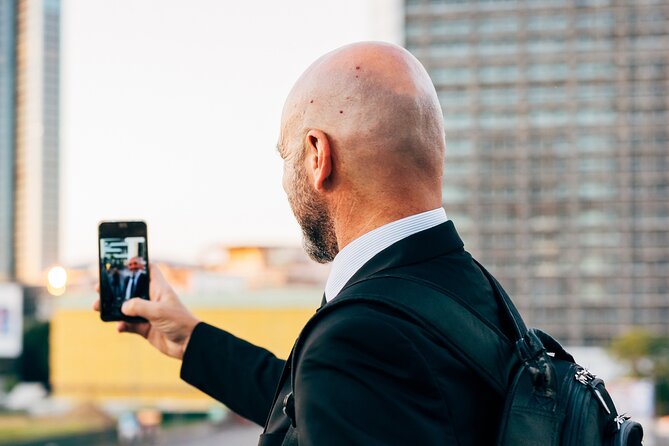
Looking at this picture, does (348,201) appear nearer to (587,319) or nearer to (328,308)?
(328,308)

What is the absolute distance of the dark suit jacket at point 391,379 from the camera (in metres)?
0.57

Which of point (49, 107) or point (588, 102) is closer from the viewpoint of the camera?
point (588, 102)

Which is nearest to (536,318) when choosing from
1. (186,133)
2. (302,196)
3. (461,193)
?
(461,193)

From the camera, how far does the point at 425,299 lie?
621 millimetres

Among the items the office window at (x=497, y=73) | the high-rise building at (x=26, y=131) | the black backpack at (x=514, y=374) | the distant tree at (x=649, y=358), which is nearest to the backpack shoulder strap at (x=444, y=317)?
the black backpack at (x=514, y=374)

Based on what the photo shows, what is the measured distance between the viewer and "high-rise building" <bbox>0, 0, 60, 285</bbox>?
187 ft

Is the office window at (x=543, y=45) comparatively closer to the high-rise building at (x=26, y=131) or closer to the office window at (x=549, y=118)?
the office window at (x=549, y=118)

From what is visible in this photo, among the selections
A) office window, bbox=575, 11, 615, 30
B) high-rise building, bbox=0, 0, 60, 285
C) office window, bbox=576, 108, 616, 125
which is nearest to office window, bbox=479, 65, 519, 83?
office window, bbox=576, 108, 616, 125

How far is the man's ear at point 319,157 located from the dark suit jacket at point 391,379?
0.25ft

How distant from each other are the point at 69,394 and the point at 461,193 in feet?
69.0

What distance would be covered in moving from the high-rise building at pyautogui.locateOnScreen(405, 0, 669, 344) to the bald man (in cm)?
3827

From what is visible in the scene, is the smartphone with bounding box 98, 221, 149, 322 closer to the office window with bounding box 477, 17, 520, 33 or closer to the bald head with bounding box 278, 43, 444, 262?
the bald head with bounding box 278, 43, 444, 262

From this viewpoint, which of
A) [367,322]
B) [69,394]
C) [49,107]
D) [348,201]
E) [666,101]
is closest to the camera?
[367,322]

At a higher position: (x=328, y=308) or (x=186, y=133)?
(x=186, y=133)
